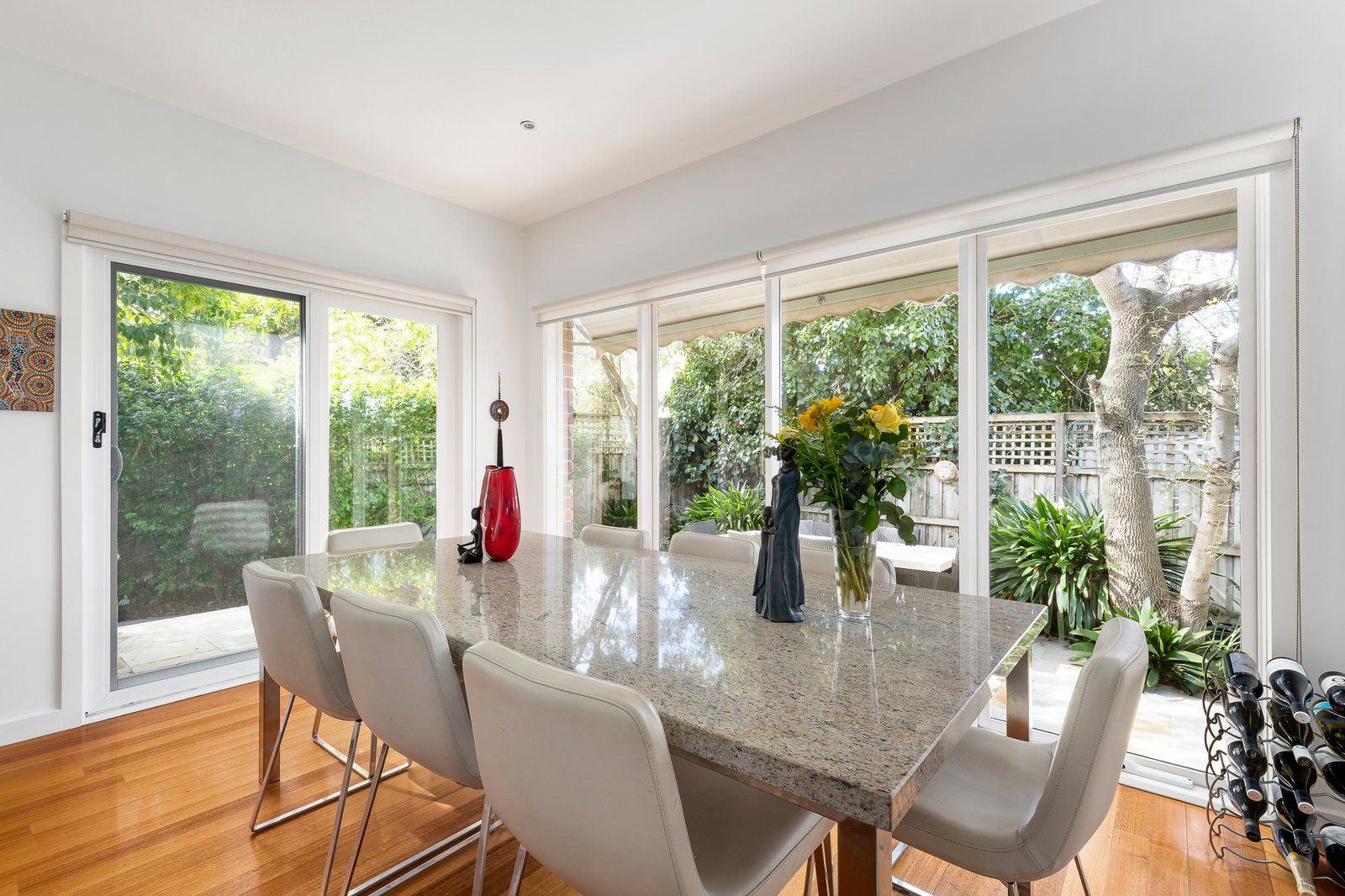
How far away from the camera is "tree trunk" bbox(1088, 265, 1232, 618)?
212cm

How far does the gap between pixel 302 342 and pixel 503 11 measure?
2026 millimetres

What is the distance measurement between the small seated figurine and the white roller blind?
1.96 meters

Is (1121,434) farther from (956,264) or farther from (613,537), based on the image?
(613,537)

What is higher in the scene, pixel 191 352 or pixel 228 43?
pixel 228 43

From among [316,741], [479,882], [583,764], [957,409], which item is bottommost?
[316,741]

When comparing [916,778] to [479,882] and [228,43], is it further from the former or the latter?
[228,43]

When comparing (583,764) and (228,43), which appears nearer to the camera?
(583,764)

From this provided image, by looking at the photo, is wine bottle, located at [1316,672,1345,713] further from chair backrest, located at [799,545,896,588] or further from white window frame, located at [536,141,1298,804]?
chair backrest, located at [799,545,896,588]

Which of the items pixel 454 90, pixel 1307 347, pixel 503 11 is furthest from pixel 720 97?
pixel 1307 347

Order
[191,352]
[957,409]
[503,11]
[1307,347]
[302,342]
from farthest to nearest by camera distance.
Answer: [302,342] → [191,352] → [957,409] → [503,11] → [1307,347]

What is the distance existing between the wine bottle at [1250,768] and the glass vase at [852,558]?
1.35 metres

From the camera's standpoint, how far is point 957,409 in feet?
8.18

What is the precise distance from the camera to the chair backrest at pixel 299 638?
149 cm

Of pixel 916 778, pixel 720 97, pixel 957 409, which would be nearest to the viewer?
pixel 916 778
